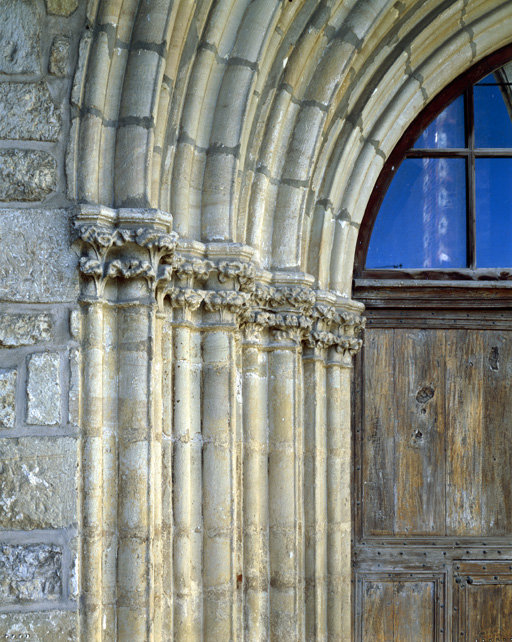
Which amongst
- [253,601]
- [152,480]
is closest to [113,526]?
[152,480]

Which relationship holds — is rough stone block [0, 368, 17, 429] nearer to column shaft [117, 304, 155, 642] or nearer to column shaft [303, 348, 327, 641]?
column shaft [117, 304, 155, 642]

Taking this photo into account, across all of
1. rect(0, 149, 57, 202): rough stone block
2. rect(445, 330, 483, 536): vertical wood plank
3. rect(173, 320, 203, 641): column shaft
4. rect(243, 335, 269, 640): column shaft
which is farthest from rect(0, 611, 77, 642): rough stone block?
rect(445, 330, 483, 536): vertical wood plank

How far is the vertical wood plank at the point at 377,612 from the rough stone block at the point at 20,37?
3031mm

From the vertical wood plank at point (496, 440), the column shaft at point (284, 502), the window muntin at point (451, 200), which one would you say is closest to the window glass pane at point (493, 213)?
the window muntin at point (451, 200)

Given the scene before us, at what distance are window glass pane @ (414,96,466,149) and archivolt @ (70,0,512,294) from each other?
24 cm

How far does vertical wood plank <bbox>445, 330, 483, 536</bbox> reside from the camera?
5000mm

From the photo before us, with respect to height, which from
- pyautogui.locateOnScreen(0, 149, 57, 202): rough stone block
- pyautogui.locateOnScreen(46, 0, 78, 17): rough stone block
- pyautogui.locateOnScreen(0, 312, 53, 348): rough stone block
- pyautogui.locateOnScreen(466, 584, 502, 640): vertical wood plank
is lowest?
pyautogui.locateOnScreen(466, 584, 502, 640): vertical wood plank

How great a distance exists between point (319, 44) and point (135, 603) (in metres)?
2.66

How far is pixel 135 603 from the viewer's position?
11.9 ft

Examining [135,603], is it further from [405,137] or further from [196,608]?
[405,137]

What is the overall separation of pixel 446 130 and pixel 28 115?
8.10 ft

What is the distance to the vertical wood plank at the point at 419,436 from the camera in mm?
4980

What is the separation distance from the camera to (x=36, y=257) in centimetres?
371

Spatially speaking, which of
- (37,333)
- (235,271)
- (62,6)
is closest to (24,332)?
(37,333)
